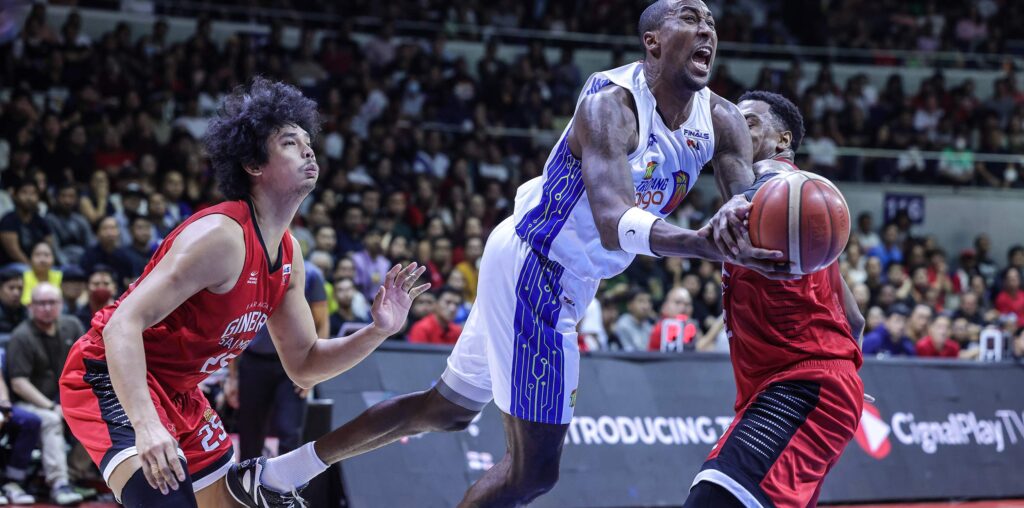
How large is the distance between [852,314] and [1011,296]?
10559 millimetres

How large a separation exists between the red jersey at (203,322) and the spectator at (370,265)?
6745mm

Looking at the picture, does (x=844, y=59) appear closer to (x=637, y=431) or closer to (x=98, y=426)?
(x=637, y=431)

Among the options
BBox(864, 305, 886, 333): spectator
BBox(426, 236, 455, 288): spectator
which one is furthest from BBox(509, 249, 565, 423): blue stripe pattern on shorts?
BBox(864, 305, 886, 333): spectator

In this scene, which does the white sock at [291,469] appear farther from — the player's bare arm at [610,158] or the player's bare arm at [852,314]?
the player's bare arm at [852,314]

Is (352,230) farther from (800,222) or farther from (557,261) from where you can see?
(800,222)

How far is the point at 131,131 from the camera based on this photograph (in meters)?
11.9

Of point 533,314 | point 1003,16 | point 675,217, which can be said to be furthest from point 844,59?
point 533,314

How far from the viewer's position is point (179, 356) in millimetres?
3955

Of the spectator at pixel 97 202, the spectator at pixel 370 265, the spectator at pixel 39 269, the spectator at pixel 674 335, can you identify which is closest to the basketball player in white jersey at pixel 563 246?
the spectator at pixel 674 335

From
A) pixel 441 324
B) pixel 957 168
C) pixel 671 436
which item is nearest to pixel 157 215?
pixel 441 324

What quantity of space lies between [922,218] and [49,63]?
11453mm

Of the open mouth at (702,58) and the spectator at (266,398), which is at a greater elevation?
the open mouth at (702,58)

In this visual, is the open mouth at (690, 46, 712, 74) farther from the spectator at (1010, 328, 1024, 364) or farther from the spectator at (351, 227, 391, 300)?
the spectator at (1010, 328, 1024, 364)

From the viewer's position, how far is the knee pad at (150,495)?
3607mm
